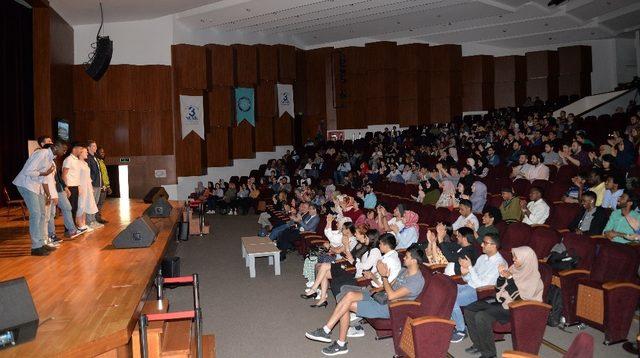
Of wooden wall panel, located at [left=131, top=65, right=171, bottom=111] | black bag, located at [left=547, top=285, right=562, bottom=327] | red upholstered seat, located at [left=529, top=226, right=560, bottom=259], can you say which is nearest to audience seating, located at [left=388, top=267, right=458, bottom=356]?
black bag, located at [left=547, top=285, right=562, bottom=327]

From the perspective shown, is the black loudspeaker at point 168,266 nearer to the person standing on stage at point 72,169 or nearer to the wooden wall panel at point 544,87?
the person standing on stage at point 72,169

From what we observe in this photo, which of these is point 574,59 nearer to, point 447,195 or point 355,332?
point 447,195

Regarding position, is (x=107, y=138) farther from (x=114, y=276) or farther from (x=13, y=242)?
(x=114, y=276)

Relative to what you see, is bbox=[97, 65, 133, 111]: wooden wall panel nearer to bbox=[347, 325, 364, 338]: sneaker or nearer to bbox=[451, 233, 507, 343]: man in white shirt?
bbox=[347, 325, 364, 338]: sneaker

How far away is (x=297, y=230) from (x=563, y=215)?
375cm

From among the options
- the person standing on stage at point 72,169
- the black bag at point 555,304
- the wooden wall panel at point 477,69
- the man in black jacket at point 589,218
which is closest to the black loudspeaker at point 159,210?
the person standing on stage at point 72,169

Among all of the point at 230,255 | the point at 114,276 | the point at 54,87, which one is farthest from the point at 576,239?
the point at 54,87

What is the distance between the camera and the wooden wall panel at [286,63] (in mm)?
17625

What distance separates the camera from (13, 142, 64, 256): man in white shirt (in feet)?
17.4

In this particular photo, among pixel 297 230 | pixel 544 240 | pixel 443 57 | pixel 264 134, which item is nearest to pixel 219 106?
pixel 264 134

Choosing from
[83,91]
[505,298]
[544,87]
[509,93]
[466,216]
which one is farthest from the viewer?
[509,93]

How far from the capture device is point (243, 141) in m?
17.0

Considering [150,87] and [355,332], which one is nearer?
[355,332]

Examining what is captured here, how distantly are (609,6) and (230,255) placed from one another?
13.2 m
